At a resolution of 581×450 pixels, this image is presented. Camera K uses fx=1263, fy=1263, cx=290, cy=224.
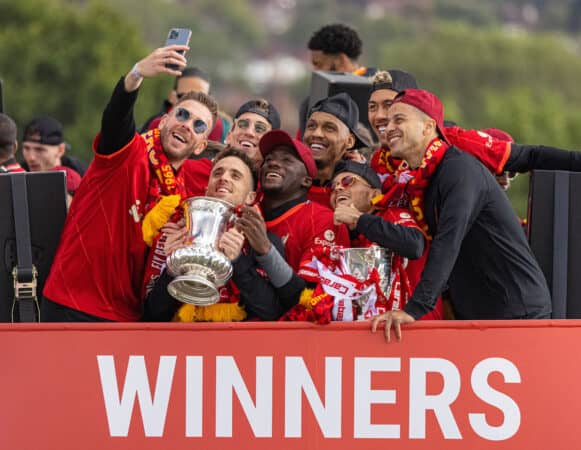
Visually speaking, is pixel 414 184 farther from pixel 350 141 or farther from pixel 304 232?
pixel 350 141

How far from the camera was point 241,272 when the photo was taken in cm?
612

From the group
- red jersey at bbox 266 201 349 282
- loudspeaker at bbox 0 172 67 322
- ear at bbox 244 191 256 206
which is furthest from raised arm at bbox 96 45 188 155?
red jersey at bbox 266 201 349 282

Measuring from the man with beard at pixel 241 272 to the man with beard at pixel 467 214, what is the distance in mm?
759

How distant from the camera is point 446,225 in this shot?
605 centimetres

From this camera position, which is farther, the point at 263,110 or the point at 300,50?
the point at 300,50

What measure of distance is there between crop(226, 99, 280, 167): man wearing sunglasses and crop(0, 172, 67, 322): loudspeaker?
3.83 ft

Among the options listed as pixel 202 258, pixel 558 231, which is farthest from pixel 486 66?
pixel 202 258

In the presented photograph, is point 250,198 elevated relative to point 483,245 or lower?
elevated

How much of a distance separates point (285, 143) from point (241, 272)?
974 millimetres

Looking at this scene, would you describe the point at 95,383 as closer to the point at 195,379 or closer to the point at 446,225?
the point at 195,379

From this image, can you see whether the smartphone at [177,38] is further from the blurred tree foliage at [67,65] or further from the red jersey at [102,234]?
the blurred tree foliage at [67,65]

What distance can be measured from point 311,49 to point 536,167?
3558 mm

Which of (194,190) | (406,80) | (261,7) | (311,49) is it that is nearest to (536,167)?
(406,80)

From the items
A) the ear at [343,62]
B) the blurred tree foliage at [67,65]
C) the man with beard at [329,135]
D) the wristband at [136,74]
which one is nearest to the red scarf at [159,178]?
the wristband at [136,74]
